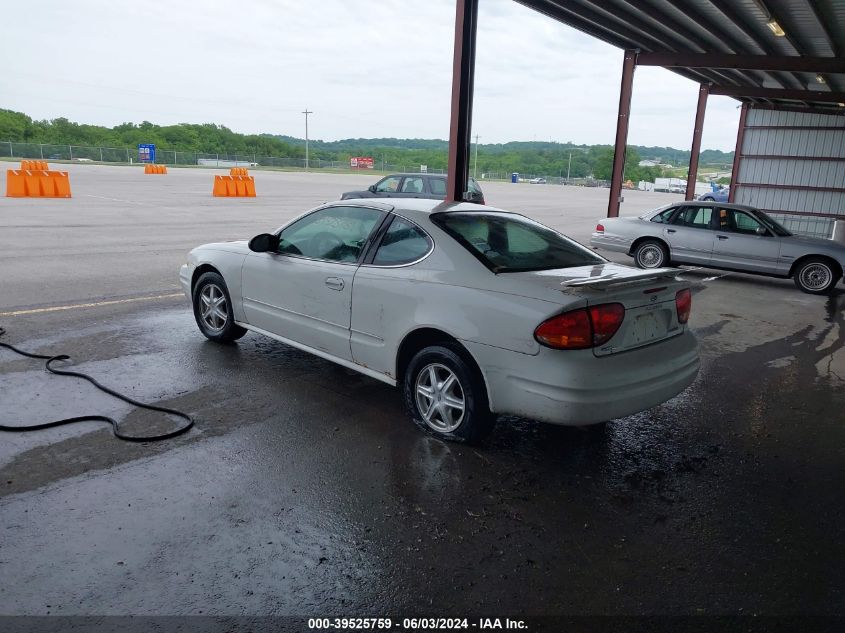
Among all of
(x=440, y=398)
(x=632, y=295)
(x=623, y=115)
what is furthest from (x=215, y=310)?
(x=623, y=115)

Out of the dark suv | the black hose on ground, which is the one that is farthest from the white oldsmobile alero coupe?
the dark suv

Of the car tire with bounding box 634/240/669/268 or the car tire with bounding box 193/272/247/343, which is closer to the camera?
the car tire with bounding box 193/272/247/343

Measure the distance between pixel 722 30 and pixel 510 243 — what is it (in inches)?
481

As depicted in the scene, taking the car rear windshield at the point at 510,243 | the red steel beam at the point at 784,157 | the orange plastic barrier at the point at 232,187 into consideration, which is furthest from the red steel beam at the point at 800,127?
the car rear windshield at the point at 510,243

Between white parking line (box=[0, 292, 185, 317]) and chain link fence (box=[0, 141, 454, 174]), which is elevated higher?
chain link fence (box=[0, 141, 454, 174])

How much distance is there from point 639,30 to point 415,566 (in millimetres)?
14180

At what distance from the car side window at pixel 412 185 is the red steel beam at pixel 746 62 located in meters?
6.35

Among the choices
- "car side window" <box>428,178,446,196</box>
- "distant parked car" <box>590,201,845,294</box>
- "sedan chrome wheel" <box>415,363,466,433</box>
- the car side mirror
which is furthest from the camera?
"car side window" <box>428,178,446,196</box>

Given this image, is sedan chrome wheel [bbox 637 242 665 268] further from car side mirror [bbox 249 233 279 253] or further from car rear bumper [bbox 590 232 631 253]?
car side mirror [bbox 249 233 279 253]

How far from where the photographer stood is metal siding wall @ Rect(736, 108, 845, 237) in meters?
20.9

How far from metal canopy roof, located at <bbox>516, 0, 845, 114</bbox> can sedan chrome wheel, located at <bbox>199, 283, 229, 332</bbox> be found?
8667mm

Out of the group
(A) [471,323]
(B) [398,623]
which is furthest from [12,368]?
(B) [398,623]

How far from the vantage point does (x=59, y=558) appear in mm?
2799

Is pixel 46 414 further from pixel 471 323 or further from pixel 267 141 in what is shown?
pixel 267 141
